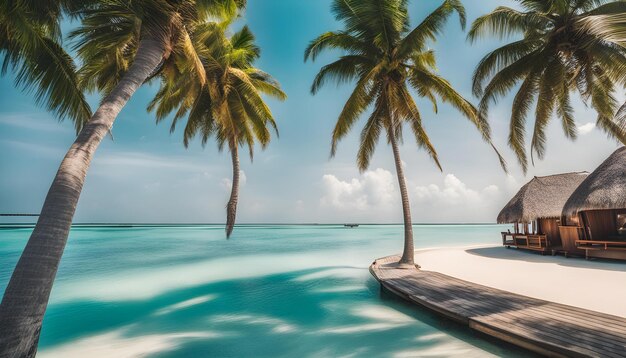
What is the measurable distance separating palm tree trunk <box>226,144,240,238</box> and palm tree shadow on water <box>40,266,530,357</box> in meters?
2.21

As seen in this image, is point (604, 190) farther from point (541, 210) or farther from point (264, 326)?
point (264, 326)

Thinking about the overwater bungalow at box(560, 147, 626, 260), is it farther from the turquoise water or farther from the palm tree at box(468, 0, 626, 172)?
the turquoise water

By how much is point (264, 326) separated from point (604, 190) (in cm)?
1209

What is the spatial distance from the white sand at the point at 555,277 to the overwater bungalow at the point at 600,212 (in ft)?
1.99

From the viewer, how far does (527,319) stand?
14.3ft

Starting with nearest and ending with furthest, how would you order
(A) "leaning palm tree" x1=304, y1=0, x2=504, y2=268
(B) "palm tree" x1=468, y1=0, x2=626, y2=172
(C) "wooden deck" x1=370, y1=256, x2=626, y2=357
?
(C) "wooden deck" x1=370, y1=256, x2=626, y2=357 < (B) "palm tree" x1=468, y1=0, x2=626, y2=172 < (A) "leaning palm tree" x1=304, y1=0, x2=504, y2=268

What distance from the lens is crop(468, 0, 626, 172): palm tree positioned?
6926mm

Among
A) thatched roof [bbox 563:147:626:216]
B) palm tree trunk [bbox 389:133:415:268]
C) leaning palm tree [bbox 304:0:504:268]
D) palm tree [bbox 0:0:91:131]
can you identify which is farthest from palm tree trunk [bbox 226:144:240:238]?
thatched roof [bbox 563:147:626:216]

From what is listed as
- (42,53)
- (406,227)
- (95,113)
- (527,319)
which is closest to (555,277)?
(406,227)

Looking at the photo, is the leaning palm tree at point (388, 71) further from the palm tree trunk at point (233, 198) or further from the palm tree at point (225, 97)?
the palm tree trunk at point (233, 198)

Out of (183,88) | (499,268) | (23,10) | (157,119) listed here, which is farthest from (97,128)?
(499,268)

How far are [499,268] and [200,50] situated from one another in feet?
36.1

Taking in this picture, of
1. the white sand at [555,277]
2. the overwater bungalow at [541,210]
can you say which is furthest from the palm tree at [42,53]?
the overwater bungalow at [541,210]

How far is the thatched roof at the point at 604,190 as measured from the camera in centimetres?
934
